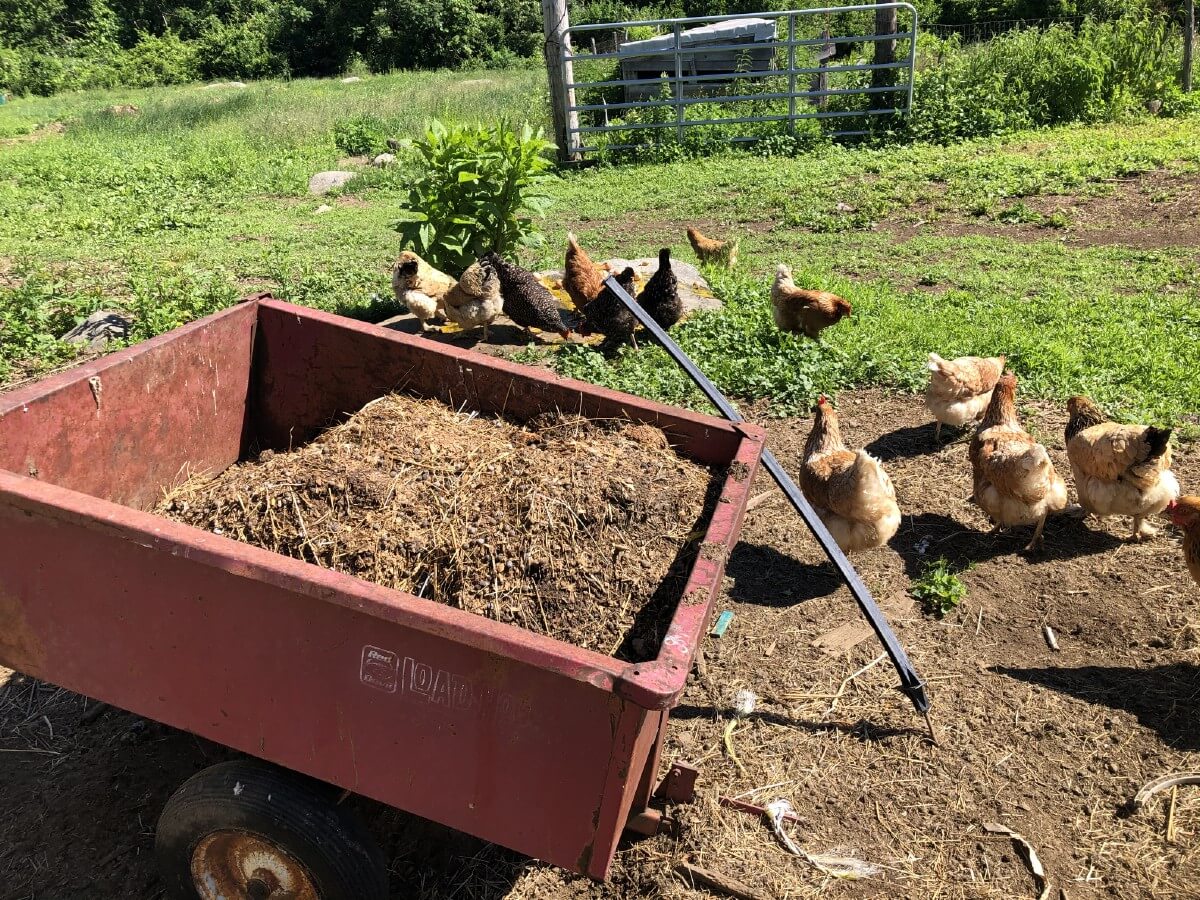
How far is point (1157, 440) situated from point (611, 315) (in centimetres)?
389

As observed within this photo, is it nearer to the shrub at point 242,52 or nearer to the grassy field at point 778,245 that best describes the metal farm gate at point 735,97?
the grassy field at point 778,245

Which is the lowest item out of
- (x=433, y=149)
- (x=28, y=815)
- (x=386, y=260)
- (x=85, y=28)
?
(x=28, y=815)

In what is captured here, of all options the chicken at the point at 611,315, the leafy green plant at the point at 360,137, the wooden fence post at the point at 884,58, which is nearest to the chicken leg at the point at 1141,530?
the chicken at the point at 611,315

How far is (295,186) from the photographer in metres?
14.0

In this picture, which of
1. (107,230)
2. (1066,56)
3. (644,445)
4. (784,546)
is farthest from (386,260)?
(1066,56)

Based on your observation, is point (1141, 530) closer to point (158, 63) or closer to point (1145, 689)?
point (1145, 689)

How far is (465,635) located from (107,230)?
11618mm

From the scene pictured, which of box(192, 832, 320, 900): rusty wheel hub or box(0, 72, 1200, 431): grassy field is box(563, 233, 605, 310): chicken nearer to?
box(0, 72, 1200, 431): grassy field

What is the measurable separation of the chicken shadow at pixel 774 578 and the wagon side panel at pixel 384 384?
4.29 feet

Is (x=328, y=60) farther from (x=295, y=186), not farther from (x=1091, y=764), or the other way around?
(x=1091, y=764)

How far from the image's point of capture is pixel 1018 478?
185 inches

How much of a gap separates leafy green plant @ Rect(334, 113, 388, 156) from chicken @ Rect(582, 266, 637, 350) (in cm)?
1129

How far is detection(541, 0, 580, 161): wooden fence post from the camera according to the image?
13.2 m

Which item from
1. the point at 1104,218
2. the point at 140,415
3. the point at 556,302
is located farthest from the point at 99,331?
the point at 1104,218
